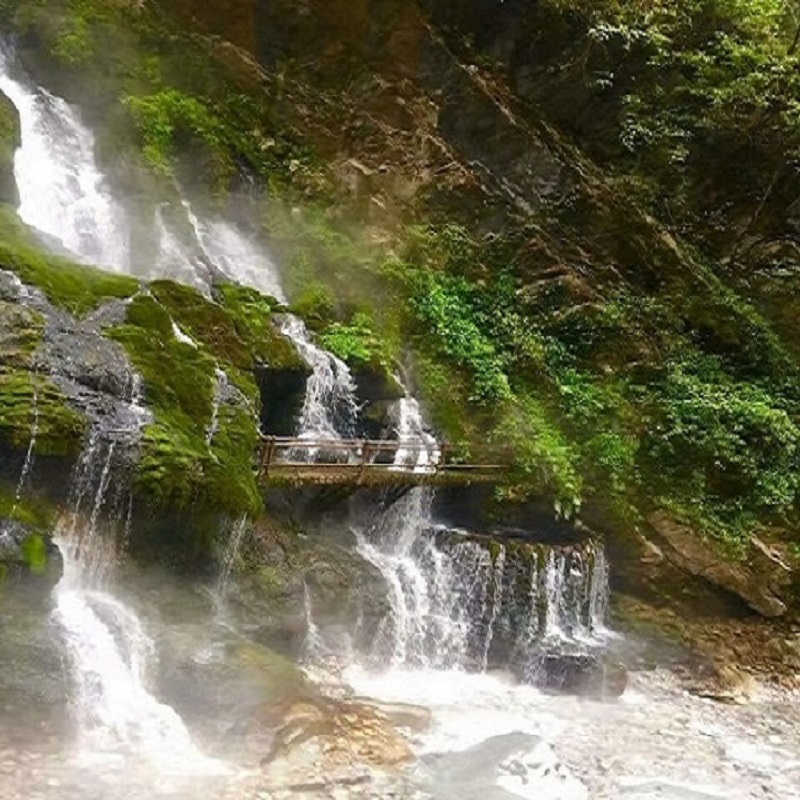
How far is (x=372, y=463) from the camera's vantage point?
13883 mm

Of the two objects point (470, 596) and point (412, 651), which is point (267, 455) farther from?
point (470, 596)

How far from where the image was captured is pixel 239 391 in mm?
12102

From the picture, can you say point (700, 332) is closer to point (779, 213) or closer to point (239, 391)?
point (779, 213)

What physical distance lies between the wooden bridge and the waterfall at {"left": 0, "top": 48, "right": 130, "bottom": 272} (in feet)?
16.5

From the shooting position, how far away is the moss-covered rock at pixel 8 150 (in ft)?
46.4

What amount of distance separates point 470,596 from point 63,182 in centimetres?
1048

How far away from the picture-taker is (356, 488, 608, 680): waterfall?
1248 centimetres

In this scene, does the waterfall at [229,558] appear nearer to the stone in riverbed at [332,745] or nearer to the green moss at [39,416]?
the stone in riverbed at [332,745]

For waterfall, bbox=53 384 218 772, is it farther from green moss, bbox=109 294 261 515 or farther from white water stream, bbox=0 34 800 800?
green moss, bbox=109 294 261 515

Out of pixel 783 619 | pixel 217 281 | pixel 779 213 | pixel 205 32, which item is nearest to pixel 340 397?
pixel 217 281

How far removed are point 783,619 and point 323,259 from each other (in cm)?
1089

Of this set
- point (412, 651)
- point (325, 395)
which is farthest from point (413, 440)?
point (412, 651)

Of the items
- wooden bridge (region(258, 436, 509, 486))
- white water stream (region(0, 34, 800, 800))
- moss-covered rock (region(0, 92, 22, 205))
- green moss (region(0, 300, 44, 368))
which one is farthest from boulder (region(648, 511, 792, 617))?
moss-covered rock (region(0, 92, 22, 205))

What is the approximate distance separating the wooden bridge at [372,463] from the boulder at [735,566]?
3.27 meters
